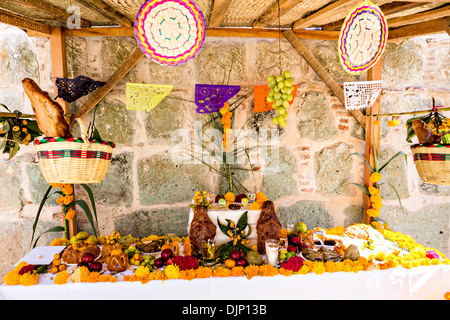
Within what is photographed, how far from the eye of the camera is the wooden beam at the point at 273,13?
179 cm

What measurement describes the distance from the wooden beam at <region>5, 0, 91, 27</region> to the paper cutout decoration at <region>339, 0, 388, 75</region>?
2003mm

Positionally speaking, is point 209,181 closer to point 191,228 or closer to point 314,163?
point 191,228

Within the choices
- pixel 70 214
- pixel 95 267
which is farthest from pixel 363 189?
pixel 70 214

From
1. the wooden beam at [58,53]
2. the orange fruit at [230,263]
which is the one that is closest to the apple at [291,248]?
the orange fruit at [230,263]

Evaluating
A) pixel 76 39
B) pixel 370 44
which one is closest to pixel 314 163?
Answer: pixel 370 44

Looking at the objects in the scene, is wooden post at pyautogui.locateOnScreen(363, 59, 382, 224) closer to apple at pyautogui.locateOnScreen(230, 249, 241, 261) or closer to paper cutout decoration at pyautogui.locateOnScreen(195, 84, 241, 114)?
paper cutout decoration at pyautogui.locateOnScreen(195, 84, 241, 114)

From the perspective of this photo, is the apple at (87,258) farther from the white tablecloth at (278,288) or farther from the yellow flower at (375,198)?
the yellow flower at (375,198)

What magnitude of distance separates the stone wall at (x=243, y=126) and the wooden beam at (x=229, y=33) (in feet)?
0.19

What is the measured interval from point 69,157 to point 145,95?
101 centimetres

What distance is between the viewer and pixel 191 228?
6.23ft

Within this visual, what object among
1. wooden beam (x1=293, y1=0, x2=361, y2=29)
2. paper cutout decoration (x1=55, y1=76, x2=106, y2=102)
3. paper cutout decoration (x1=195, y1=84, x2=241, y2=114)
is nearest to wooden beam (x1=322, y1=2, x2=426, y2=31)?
wooden beam (x1=293, y1=0, x2=361, y2=29)

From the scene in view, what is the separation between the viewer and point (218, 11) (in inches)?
72.7

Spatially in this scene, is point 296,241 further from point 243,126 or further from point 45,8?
point 45,8

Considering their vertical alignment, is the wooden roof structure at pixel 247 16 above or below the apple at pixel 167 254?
above
